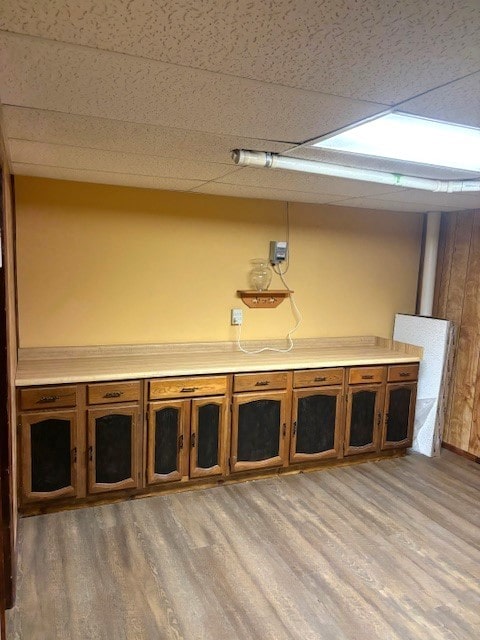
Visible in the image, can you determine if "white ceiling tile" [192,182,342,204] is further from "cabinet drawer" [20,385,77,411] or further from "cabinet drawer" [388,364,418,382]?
"cabinet drawer" [20,385,77,411]

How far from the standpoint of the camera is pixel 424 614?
87.8 inches

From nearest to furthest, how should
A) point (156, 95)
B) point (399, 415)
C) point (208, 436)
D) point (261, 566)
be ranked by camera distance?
1. point (156, 95)
2. point (261, 566)
3. point (208, 436)
4. point (399, 415)

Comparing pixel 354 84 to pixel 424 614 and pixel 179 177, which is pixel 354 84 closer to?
pixel 179 177

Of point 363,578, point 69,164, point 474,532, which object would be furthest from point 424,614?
point 69,164

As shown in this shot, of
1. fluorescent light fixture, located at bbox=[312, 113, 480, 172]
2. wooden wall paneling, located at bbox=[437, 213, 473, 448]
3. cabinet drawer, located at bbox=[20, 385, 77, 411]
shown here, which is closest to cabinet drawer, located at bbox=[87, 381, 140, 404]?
cabinet drawer, located at bbox=[20, 385, 77, 411]

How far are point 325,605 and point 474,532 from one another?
126cm

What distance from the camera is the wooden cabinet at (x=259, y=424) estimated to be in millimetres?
3375

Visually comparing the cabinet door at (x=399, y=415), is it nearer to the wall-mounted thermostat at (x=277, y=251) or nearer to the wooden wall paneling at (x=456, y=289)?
the wooden wall paneling at (x=456, y=289)

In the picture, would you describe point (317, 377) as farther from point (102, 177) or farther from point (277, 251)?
point (102, 177)

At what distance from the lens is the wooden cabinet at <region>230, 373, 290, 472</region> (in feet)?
11.1

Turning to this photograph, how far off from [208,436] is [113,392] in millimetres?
754

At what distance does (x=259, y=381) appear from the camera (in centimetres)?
341

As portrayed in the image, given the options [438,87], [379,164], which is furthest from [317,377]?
[438,87]

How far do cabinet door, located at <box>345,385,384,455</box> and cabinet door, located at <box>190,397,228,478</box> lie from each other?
107 cm
